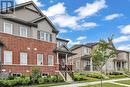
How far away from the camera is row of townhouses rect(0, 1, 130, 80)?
3472cm

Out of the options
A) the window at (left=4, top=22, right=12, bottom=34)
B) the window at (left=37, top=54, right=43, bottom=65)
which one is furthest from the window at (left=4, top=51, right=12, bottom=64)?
the window at (left=37, top=54, right=43, bottom=65)

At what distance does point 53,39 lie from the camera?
43375 mm

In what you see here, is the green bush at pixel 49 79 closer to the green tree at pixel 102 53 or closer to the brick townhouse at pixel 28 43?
the brick townhouse at pixel 28 43

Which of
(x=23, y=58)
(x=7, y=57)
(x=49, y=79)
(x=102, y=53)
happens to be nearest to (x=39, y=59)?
(x=23, y=58)

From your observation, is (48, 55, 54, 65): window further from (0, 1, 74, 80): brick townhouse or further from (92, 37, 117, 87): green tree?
(92, 37, 117, 87): green tree

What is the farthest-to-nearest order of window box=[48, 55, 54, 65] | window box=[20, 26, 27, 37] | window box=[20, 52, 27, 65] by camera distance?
window box=[48, 55, 54, 65], window box=[20, 26, 27, 37], window box=[20, 52, 27, 65]

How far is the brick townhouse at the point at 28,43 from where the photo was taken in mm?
34688

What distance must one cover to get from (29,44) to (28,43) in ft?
0.79

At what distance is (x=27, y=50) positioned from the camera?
125 feet

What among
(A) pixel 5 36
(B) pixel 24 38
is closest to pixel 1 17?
(A) pixel 5 36

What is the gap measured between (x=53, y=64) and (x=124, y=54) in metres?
45.3

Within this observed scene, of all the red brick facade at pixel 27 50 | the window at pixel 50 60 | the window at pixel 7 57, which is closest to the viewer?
the window at pixel 7 57

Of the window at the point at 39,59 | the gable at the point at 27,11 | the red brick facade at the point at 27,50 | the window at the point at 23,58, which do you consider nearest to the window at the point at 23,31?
the red brick facade at the point at 27,50

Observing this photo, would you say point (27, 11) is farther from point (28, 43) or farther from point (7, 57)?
point (7, 57)
